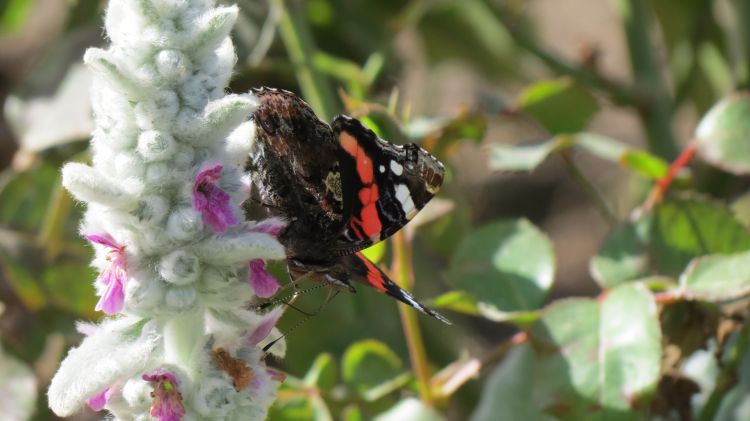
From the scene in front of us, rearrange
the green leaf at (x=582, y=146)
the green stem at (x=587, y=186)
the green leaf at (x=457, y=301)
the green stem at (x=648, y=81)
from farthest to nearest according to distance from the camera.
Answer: the green stem at (x=648, y=81), the green stem at (x=587, y=186), the green leaf at (x=582, y=146), the green leaf at (x=457, y=301)

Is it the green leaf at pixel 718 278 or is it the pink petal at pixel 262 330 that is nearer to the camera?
the pink petal at pixel 262 330

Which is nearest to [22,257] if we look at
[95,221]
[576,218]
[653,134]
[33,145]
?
[33,145]

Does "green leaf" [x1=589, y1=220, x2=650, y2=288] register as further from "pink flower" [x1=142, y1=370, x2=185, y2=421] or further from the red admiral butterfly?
"pink flower" [x1=142, y1=370, x2=185, y2=421]

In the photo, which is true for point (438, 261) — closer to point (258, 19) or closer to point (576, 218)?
point (576, 218)

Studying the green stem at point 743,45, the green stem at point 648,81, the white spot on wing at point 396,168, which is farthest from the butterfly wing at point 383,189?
the green stem at point 743,45

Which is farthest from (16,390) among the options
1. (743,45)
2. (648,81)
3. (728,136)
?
(743,45)

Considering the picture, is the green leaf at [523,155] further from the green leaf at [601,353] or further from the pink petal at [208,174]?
the pink petal at [208,174]
